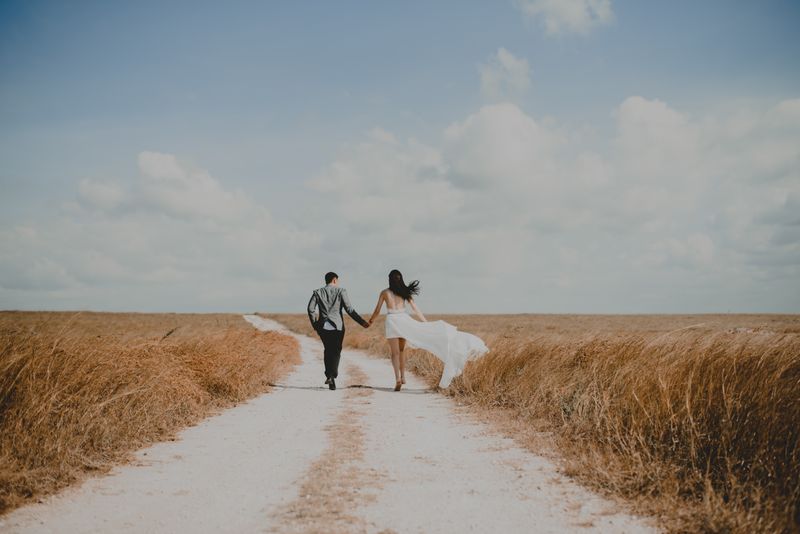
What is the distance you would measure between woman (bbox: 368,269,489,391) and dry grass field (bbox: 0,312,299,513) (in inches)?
133

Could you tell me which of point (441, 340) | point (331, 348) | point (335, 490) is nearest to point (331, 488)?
point (335, 490)

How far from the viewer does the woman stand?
10.6 metres

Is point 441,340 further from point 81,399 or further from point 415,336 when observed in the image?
point 81,399

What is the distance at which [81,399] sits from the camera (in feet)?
19.0

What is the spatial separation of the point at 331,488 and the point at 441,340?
662 centimetres

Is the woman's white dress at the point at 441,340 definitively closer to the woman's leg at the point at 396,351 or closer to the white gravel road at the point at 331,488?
the woman's leg at the point at 396,351

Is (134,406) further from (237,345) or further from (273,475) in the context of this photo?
(237,345)

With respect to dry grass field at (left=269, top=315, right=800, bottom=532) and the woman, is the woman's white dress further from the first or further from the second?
dry grass field at (left=269, top=315, right=800, bottom=532)

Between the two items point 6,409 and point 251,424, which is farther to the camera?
point 251,424

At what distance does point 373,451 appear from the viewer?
5645 mm

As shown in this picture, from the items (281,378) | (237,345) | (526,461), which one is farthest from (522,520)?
(281,378)

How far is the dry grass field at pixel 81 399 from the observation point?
458cm

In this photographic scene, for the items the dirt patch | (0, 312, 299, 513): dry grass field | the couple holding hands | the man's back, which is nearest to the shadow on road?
the couple holding hands

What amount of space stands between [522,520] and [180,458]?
144 inches
